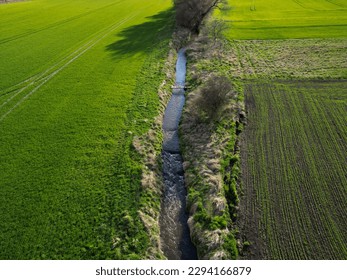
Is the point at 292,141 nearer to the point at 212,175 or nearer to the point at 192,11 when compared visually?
the point at 212,175

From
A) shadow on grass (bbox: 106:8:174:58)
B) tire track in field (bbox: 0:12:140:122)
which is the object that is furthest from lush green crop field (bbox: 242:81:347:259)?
tire track in field (bbox: 0:12:140:122)

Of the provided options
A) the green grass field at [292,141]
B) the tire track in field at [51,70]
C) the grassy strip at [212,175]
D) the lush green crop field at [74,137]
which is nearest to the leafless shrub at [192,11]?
the lush green crop field at [74,137]

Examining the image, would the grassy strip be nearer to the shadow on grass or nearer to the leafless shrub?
the shadow on grass

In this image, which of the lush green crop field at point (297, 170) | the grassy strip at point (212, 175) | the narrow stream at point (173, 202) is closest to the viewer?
the lush green crop field at point (297, 170)

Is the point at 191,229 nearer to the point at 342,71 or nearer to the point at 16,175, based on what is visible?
the point at 16,175

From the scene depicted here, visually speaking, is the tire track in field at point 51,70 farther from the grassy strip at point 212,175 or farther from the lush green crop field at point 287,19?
the lush green crop field at point 287,19

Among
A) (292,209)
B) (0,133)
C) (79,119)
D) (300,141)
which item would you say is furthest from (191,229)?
(0,133)
